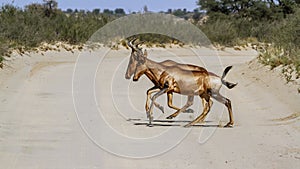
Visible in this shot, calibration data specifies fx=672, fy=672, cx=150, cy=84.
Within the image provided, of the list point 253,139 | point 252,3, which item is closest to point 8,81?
point 253,139

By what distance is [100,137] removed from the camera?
37.1ft

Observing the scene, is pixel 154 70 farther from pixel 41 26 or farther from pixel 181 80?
pixel 41 26

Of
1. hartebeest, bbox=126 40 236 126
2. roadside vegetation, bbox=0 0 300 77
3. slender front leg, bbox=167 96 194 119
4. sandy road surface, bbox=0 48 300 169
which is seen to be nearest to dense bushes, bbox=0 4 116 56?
roadside vegetation, bbox=0 0 300 77

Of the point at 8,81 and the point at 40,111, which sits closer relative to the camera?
the point at 40,111

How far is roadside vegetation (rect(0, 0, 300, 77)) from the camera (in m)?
26.7

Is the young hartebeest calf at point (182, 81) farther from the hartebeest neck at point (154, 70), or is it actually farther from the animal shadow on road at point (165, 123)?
the animal shadow on road at point (165, 123)

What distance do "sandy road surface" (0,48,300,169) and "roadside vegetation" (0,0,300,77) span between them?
3996 millimetres

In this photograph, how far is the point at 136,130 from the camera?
12141 millimetres

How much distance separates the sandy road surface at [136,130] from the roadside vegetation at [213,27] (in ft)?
13.1

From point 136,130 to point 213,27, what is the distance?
38.4 meters

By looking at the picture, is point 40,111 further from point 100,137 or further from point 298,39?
point 298,39

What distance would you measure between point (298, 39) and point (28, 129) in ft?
55.1

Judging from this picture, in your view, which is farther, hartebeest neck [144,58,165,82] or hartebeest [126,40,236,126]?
hartebeest neck [144,58,165,82]

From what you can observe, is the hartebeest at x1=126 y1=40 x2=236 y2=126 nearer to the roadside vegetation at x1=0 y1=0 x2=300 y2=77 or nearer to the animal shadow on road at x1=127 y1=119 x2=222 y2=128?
the animal shadow on road at x1=127 y1=119 x2=222 y2=128
